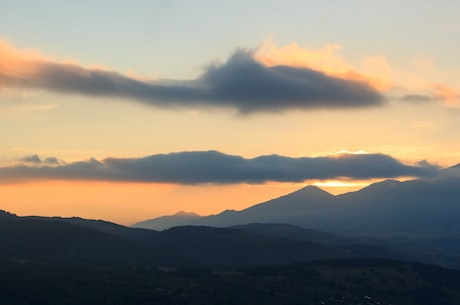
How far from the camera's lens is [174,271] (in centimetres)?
15975

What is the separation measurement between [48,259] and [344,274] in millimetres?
78815

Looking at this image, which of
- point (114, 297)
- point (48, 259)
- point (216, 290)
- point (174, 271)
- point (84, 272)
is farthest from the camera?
point (48, 259)

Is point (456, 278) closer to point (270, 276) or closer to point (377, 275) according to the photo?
point (377, 275)

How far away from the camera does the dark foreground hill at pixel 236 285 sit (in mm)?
127438

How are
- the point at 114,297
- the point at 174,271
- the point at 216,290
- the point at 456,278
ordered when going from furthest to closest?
the point at 456,278
the point at 174,271
the point at 216,290
the point at 114,297

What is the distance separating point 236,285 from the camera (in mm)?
143625

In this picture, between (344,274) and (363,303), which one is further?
(344,274)

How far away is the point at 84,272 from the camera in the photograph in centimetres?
14975

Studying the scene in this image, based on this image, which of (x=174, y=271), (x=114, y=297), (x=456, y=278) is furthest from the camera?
(x=456, y=278)

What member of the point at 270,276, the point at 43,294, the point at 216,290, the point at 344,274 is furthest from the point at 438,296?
the point at 43,294

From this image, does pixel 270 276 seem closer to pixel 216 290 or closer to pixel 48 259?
pixel 216 290

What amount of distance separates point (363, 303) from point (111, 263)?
7190 centimetres

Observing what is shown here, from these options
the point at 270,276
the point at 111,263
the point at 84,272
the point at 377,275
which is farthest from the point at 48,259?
the point at 377,275

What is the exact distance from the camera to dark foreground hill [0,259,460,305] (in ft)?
418
